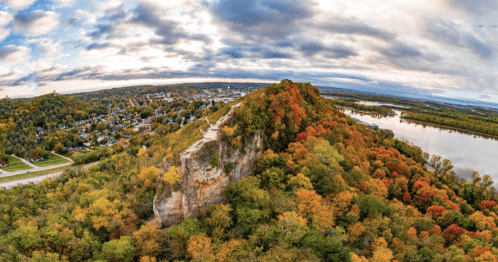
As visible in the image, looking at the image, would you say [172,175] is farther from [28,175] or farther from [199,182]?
[28,175]

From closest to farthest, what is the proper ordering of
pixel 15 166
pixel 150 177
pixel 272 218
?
1. pixel 272 218
2. pixel 150 177
3. pixel 15 166

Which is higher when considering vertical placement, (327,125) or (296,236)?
(327,125)

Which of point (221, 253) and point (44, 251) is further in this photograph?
point (44, 251)

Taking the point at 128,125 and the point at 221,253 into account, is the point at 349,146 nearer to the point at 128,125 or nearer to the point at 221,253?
the point at 221,253

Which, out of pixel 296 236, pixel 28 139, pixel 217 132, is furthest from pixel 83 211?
pixel 28 139

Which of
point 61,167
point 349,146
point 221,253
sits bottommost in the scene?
point 61,167

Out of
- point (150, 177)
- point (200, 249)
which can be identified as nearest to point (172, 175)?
point (200, 249)

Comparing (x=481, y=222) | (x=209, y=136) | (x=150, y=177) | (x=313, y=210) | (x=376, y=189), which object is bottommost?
(x=481, y=222)

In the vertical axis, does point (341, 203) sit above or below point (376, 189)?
above
